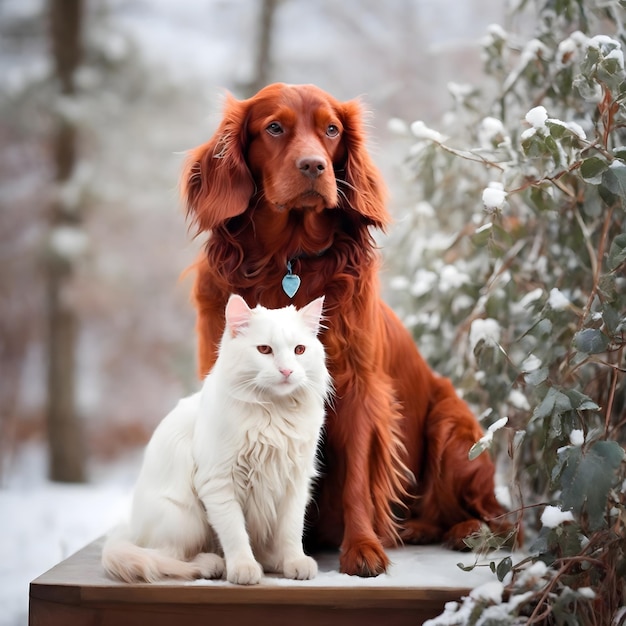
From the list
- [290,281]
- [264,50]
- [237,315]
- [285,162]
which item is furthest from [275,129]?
[264,50]

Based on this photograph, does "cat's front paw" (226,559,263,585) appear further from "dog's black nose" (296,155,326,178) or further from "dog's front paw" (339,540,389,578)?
"dog's black nose" (296,155,326,178)

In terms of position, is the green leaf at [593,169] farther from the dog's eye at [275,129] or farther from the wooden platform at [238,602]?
the wooden platform at [238,602]

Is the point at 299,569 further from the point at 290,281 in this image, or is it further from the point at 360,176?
the point at 360,176

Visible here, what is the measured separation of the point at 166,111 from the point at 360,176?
431cm

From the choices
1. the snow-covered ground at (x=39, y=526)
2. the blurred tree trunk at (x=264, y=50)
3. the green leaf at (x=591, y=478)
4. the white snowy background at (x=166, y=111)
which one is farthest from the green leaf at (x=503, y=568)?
the white snowy background at (x=166, y=111)

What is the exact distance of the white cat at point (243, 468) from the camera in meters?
1.64

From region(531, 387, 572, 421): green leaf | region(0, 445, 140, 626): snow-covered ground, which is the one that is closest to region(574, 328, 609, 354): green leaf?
region(531, 387, 572, 421): green leaf

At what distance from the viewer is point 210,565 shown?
1717 mm

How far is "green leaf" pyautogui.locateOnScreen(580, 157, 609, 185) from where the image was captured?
171cm

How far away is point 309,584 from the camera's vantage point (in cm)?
168

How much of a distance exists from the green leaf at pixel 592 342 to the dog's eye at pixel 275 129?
818mm

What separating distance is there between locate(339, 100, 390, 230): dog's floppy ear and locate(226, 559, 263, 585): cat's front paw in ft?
2.84

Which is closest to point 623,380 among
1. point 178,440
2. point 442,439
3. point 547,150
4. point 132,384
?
point 442,439

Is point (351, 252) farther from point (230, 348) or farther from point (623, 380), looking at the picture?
point (623, 380)
